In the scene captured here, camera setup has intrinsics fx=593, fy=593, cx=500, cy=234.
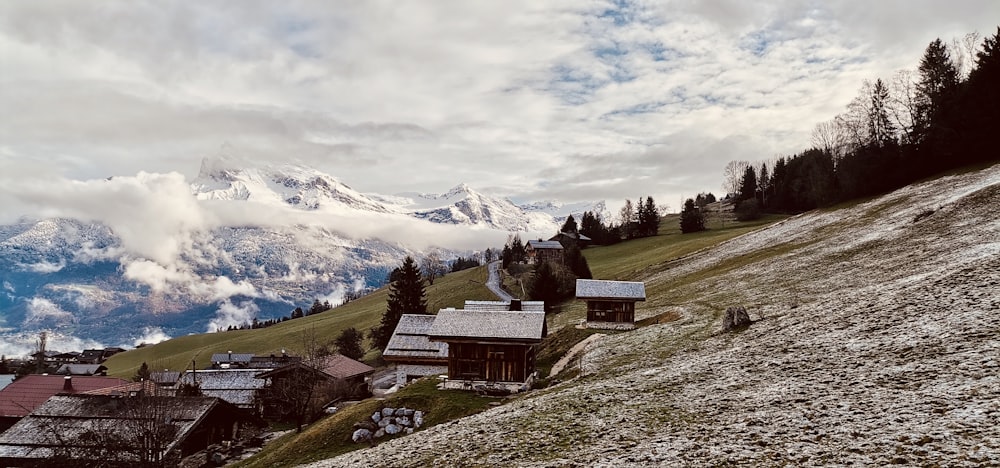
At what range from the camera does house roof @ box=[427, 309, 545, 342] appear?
172 feet

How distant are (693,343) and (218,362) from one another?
124 metres

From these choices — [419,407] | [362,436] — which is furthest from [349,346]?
[362,436]

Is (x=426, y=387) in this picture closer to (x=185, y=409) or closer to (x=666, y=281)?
(x=185, y=409)

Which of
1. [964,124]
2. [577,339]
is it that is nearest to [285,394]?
[577,339]

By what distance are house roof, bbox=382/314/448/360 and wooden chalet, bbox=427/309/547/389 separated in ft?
67.0

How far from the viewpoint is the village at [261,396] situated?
49469 mm

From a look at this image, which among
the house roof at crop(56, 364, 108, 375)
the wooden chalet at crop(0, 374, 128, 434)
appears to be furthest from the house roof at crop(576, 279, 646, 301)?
the house roof at crop(56, 364, 108, 375)

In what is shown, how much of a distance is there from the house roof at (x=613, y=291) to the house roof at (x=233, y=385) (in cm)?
→ 4525

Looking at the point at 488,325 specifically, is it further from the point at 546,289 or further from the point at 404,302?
the point at 404,302

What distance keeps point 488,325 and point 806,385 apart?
3094cm

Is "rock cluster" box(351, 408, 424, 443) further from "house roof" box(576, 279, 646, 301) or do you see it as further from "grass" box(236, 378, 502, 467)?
"house roof" box(576, 279, 646, 301)

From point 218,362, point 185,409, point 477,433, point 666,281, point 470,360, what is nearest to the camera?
point 477,433

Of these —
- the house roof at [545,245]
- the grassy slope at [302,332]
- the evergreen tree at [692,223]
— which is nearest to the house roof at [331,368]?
the grassy slope at [302,332]

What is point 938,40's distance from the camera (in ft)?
338
